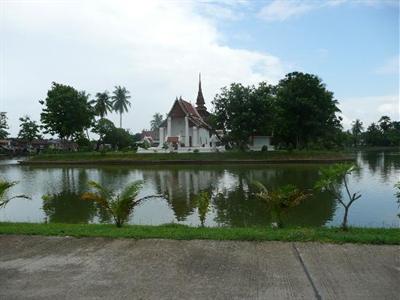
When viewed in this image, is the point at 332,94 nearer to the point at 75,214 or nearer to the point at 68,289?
the point at 75,214

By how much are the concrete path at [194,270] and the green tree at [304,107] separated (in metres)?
42.1

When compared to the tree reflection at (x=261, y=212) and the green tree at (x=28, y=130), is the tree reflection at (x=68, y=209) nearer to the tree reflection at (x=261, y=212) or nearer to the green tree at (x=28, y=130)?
the tree reflection at (x=261, y=212)

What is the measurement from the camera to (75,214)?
13602 millimetres

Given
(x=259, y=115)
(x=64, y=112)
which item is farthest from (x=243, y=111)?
(x=64, y=112)

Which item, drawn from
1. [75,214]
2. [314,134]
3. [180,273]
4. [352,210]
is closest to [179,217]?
[75,214]

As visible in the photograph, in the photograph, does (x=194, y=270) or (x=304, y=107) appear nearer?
(x=194, y=270)

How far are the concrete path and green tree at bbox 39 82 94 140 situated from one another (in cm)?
5044

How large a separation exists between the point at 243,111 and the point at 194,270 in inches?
1628

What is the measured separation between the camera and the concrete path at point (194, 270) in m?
4.43

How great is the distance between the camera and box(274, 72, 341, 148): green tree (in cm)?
4800

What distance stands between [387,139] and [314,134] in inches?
2229

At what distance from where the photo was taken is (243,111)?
1801 inches

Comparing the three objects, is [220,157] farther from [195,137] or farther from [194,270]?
[194,270]

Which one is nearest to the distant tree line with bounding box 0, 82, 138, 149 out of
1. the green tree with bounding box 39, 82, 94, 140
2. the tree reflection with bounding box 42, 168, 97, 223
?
the green tree with bounding box 39, 82, 94, 140
